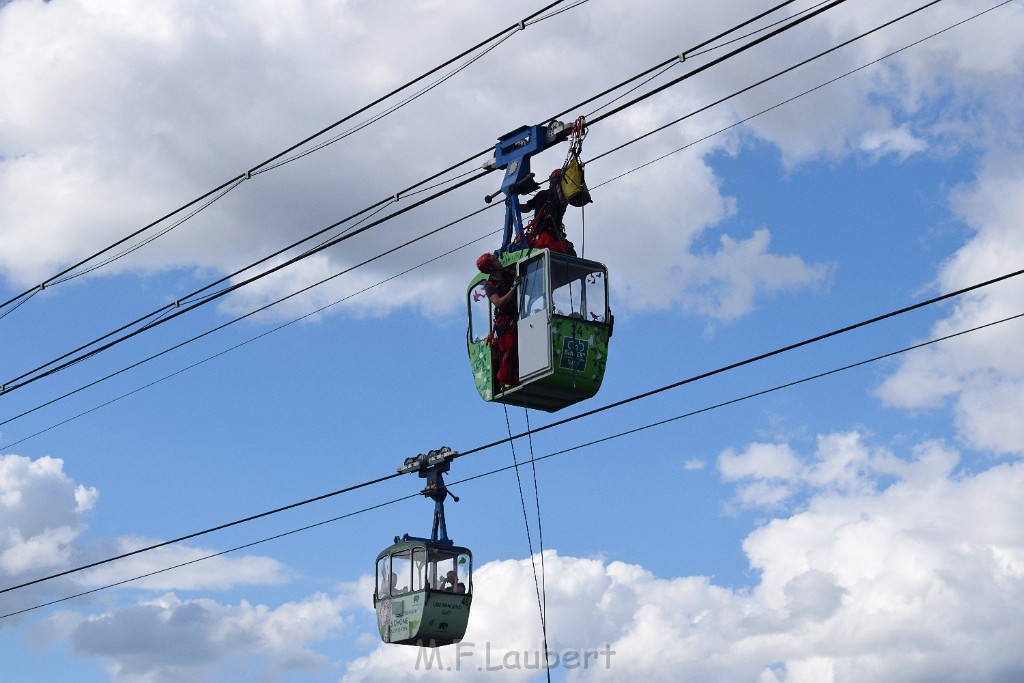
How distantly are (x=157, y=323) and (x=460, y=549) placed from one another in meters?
11.5

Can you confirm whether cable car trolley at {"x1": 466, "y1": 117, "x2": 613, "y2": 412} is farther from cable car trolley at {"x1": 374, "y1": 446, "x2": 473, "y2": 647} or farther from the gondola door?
cable car trolley at {"x1": 374, "y1": 446, "x2": 473, "y2": 647}

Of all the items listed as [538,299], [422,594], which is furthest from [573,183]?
[422,594]

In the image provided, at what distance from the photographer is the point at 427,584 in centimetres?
3241

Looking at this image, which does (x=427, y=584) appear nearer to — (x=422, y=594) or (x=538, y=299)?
(x=422, y=594)

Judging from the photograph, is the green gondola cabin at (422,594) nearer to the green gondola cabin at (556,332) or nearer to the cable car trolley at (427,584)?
the cable car trolley at (427,584)

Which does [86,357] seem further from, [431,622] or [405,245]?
[431,622]

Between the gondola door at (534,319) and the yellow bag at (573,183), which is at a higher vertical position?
the yellow bag at (573,183)

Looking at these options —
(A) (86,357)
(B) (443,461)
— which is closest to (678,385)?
(A) (86,357)

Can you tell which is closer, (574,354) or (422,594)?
(574,354)

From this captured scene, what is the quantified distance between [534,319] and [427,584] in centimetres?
1268

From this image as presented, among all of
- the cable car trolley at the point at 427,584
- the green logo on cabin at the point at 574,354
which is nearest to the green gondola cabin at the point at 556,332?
the green logo on cabin at the point at 574,354

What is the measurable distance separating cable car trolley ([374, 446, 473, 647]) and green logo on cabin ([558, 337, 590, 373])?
38.0 feet

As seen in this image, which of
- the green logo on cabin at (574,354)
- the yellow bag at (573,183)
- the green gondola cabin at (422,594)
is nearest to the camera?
the green logo on cabin at (574,354)

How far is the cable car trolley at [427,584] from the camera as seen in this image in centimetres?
3225
